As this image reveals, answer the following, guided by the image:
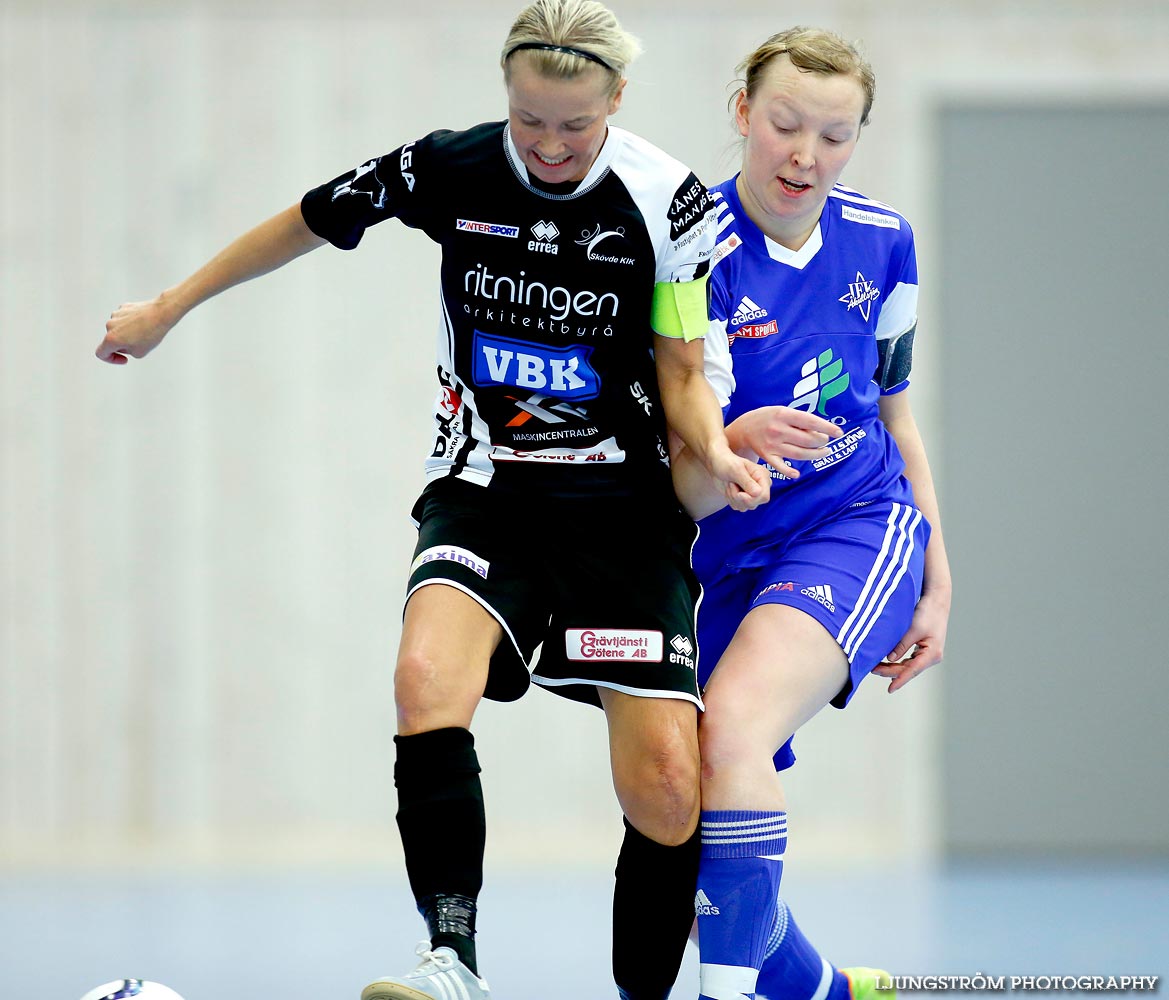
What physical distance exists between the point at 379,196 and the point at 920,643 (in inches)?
55.4

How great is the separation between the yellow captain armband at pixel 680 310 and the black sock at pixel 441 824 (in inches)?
32.9

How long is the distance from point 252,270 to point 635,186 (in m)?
0.76

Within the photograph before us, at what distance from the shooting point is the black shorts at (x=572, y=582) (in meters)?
2.51

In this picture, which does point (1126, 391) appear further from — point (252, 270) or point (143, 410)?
point (252, 270)

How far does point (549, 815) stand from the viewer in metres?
6.43

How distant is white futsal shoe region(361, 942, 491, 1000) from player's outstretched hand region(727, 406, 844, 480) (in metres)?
0.99

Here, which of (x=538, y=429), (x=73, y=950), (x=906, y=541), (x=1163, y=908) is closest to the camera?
(x=538, y=429)

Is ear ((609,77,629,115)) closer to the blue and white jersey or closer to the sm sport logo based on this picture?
the blue and white jersey

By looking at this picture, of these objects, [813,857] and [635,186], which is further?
[813,857]

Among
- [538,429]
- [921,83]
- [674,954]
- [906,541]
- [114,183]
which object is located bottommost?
[674,954]

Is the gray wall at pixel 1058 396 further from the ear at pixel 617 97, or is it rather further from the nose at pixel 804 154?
the ear at pixel 617 97

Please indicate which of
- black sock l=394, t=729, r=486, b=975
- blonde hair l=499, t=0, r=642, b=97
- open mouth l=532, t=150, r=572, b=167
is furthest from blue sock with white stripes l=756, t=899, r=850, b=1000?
blonde hair l=499, t=0, r=642, b=97

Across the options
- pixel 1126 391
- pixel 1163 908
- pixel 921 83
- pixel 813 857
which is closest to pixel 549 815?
pixel 813 857

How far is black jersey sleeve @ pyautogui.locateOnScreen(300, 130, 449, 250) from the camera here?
8.59ft
